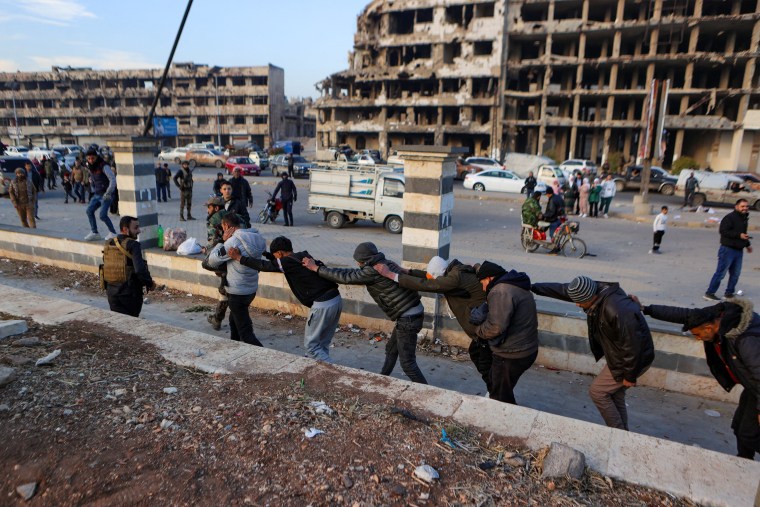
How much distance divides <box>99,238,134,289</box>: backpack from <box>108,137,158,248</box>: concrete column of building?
351 centimetres

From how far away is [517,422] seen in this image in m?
3.56

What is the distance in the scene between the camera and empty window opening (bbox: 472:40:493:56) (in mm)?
41844

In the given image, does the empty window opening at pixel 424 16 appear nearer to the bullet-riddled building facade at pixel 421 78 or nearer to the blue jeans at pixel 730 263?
the bullet-riddled building facade at pixel 421 78

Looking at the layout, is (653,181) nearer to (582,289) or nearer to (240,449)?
(582,289)

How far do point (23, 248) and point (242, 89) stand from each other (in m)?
54.1

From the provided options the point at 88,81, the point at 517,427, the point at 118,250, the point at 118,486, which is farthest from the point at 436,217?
the point at 88,81

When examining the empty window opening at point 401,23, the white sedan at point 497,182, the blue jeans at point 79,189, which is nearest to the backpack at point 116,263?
the blue jeans at point 79,189

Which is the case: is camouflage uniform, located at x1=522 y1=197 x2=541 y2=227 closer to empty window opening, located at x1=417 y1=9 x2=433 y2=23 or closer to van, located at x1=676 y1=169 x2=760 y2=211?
van, located at x1=676 y1=169 x2=760 y2=211

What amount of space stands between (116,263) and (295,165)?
2680 cm

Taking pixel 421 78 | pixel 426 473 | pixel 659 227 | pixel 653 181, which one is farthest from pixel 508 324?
pixel 421 78

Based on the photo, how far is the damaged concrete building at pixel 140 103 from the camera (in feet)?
198

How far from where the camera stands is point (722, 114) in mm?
36969

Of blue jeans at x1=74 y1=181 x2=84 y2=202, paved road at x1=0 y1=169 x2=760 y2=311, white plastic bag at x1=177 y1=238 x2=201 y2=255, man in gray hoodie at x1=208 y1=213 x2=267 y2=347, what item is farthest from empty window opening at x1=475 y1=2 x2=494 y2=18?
man in gray hoodie at x1=208 y1=213 x2=267 y2=347

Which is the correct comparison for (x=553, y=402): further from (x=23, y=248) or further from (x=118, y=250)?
(x=23, y=248)
